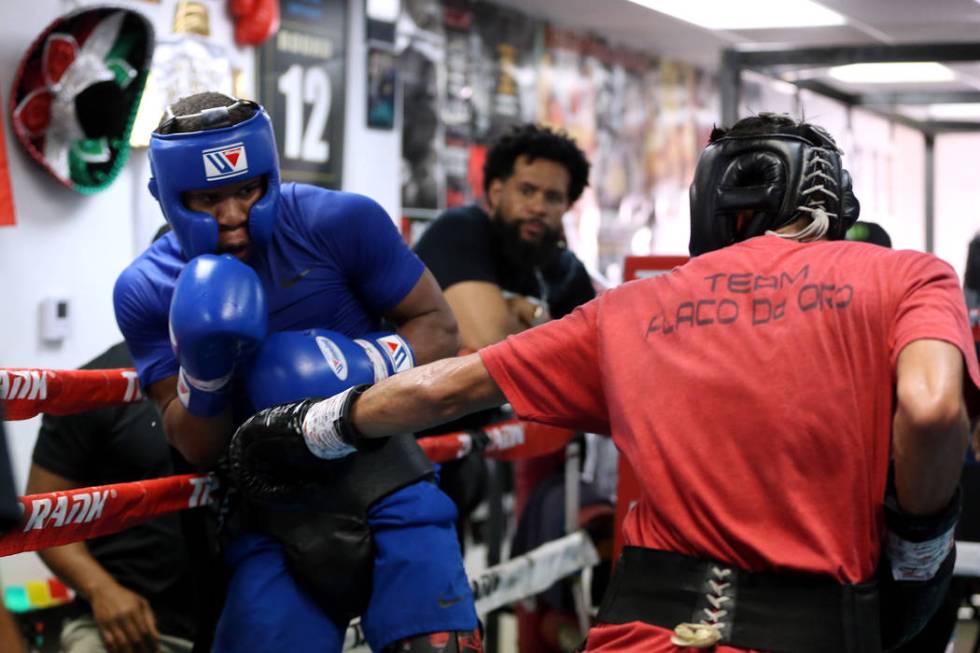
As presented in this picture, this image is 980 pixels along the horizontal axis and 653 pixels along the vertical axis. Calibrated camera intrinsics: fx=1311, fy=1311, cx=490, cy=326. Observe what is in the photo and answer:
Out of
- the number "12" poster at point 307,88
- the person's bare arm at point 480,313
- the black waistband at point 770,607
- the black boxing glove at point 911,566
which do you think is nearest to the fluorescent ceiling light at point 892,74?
the number "12" poster at point 307,88

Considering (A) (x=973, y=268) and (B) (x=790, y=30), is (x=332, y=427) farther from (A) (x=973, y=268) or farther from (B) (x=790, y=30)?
(B) (x=790, y=30)

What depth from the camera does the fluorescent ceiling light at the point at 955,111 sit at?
9492 millimetres

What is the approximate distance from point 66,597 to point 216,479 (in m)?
2.07

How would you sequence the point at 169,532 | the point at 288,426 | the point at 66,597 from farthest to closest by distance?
the point at 66,597, the point at 169,532, the point at 288,426

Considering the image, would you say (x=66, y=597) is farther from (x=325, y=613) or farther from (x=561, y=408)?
(x=561, y=408)

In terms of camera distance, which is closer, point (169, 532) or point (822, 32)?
point (169, 532)

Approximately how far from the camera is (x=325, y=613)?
218cm

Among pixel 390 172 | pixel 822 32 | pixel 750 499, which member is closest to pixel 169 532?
pixel 750 499

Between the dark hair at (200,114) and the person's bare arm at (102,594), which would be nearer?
the dark hair at (200,114)

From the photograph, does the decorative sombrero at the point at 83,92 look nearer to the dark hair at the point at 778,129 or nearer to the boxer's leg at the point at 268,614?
the boxer's leg at the point at 268,614

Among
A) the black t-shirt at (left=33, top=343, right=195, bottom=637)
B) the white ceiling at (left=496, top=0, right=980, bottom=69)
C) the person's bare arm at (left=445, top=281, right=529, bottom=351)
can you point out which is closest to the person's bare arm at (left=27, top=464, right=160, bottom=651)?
the black t-shirt at (left=33, top=343, right=195, bottom=637)

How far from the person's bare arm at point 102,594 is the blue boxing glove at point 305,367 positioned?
0.78 metres

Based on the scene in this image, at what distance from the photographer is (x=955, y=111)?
9.84m

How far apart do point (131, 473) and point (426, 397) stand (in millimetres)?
1353
